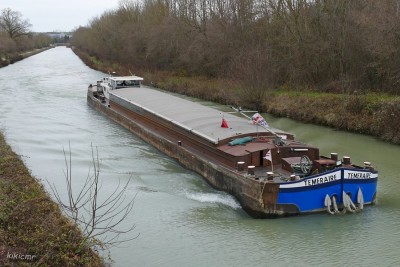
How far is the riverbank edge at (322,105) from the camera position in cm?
2064

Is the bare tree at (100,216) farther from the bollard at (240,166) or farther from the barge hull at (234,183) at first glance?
the bollard at (240,166)

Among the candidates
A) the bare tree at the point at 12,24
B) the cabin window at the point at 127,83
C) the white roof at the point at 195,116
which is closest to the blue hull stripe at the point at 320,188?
the white roof at the point at 195,116

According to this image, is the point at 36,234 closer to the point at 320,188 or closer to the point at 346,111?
the point at 320,188

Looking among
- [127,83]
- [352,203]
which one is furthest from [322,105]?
[352,203]

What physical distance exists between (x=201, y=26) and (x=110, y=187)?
32.3 meters

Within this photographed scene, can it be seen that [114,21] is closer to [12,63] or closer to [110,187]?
[12,63]

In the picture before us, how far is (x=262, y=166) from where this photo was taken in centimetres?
1309

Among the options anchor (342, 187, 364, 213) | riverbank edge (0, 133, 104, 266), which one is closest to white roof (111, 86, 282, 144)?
anchor (342, 187, 364, 213)

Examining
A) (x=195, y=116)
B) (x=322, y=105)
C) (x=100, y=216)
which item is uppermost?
(x=195, y=116)

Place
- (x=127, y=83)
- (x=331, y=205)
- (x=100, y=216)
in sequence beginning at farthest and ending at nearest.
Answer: (x=127, y=83) → (x=331, y=205) → (x=100, y=216)

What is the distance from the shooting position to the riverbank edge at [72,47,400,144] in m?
20.6

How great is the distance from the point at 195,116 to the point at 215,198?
5129mm

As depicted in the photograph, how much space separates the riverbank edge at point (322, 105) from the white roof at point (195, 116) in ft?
23.9

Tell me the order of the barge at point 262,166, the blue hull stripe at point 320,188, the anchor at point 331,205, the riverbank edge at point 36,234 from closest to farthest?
the riverbank edge at point 36,234 → the blue hull stripe at point 320,188 → the barge at point 262,166 → the anchor at point 331,205
